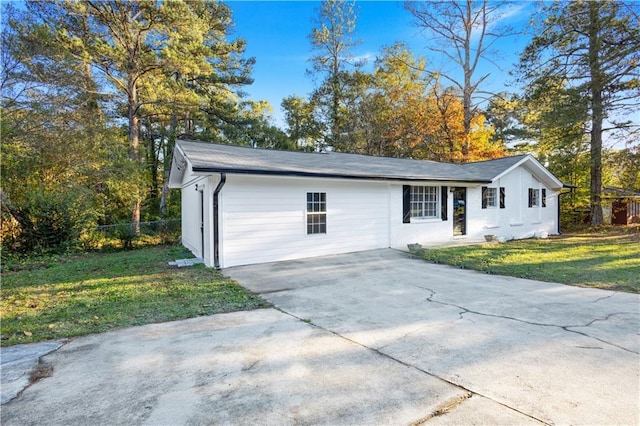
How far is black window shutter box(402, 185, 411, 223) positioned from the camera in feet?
37.2

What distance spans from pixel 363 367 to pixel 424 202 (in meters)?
9.95

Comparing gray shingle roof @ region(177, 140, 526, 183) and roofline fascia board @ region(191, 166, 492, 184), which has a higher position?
gray shingle roof @ region(177, 140, 526, 183)

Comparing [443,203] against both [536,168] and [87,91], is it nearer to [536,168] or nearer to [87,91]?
[536,168]

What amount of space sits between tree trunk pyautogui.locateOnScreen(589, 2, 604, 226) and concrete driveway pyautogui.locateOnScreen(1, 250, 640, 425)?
1273cm

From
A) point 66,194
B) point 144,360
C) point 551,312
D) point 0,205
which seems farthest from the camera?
point 66,194

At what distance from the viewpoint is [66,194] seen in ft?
36.2

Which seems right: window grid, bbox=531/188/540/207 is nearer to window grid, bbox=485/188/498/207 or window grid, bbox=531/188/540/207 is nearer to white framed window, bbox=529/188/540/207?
white framed window, bbox=529/188/540/207

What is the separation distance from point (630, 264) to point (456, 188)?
575 centimetres

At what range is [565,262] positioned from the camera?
327 inches

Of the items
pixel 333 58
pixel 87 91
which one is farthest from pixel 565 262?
pixel 333 58

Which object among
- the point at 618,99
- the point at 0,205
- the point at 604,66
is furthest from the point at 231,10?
the point at 618,99

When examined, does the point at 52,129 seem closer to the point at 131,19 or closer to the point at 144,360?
the point at 131,19

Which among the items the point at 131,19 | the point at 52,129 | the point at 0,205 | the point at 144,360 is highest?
the point at 131,19

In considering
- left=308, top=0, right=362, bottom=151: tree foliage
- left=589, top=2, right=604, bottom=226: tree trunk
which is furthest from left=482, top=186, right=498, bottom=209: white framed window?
left=308, top=0, right=362, bottom=151: tree foliage
